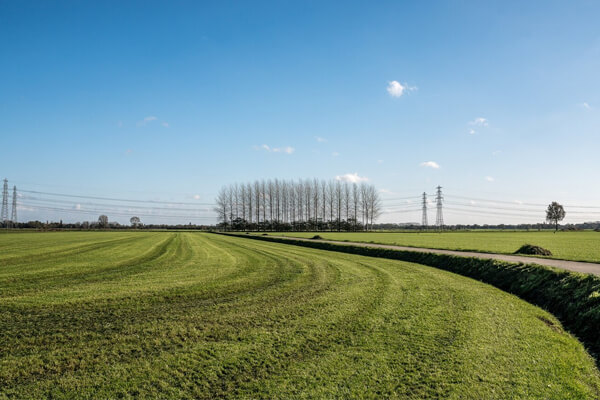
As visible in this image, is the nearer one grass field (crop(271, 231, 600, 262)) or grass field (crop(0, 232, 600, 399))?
grass field (crop(0, 232, 600, 399))

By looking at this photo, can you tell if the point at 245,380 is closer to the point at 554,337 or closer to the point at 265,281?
the point at 554,337

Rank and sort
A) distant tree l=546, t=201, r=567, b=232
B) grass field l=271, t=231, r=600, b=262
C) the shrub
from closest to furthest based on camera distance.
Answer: the shrub → grass field l=271, t=231, r=600, b=262 → distant tree l=546, t=201, r=567, b=232

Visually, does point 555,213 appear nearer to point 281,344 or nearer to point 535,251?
point 535,251

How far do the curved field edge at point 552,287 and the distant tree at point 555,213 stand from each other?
164915mm

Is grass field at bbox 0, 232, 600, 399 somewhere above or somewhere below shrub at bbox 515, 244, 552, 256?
below

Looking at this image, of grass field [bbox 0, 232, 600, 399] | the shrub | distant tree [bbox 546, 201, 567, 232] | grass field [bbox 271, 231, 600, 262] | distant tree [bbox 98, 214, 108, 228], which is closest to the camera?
grass field [bbox 0, 232, 600, 399]

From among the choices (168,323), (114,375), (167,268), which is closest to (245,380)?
(114,375)

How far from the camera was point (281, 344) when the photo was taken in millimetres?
6203

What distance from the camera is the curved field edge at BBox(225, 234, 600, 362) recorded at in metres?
7.80

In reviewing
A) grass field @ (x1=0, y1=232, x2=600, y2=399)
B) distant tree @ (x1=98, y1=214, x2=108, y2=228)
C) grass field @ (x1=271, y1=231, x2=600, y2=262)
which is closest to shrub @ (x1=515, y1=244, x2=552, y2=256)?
grass field @ (x1=271, y1=231, x2=600, y2=262)

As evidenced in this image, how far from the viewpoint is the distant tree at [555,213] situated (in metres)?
146

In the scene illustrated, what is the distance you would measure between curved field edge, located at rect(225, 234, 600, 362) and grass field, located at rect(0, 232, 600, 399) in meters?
0.51

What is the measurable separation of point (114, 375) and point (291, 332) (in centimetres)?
325

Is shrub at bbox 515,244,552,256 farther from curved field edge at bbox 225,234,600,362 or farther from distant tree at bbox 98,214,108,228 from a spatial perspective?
distant tree at bbox 98,214,108,228
